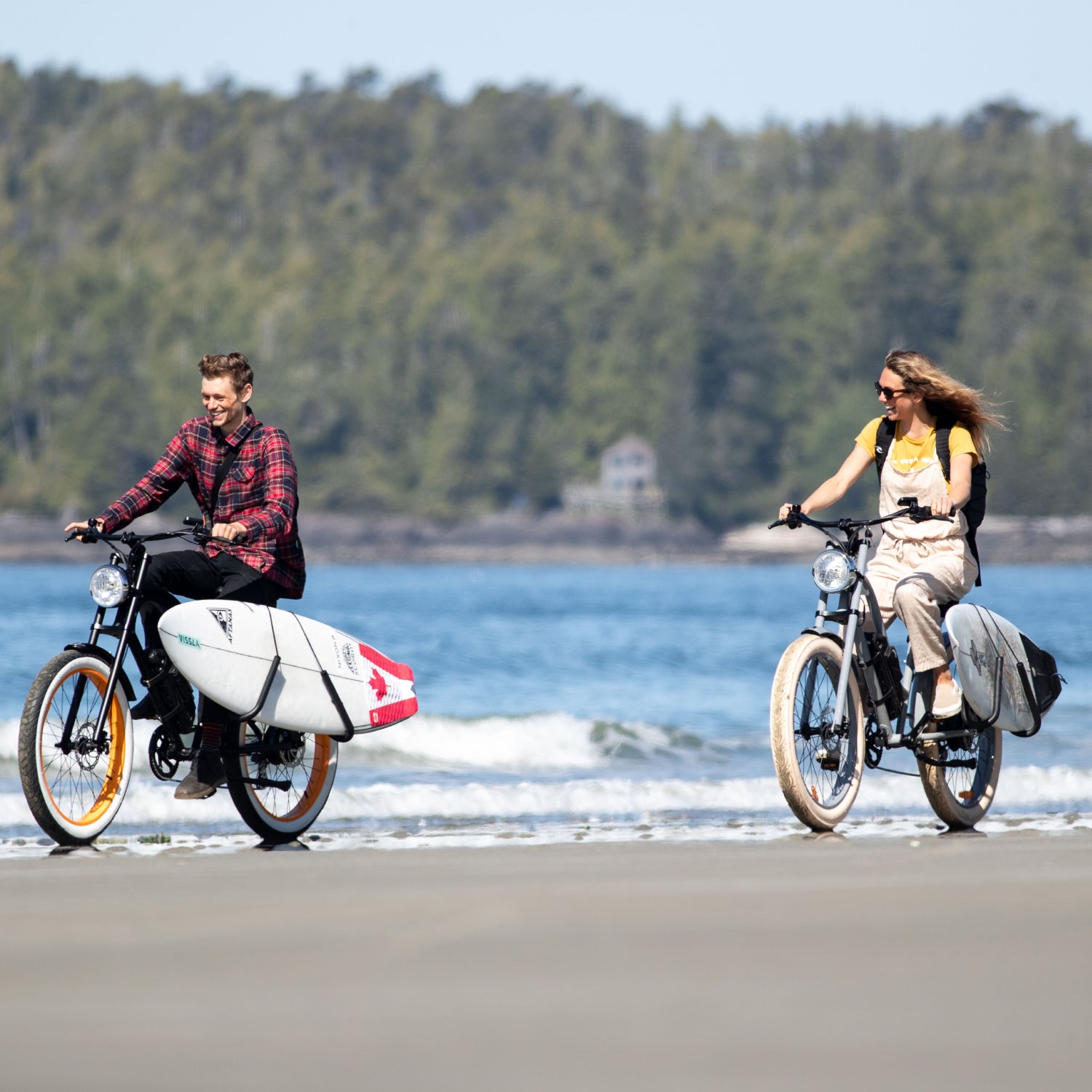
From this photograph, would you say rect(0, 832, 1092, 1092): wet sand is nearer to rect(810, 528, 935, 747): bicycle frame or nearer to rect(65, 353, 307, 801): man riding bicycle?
rect(65, 353, 307, 801): man riding bicycle

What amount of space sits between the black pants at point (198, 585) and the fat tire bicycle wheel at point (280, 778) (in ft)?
0.71

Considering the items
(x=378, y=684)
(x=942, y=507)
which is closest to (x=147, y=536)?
(x=378, y=684)

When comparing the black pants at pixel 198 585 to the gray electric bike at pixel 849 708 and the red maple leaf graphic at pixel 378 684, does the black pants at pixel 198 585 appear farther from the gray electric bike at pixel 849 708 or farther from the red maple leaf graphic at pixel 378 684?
the gray electric bike at pixel 849 708

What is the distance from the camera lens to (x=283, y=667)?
258 inches

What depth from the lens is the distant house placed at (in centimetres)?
12362

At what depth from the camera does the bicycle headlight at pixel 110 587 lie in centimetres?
630

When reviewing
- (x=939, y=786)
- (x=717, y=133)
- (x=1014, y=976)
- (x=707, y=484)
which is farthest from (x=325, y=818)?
(x=717, y=133)

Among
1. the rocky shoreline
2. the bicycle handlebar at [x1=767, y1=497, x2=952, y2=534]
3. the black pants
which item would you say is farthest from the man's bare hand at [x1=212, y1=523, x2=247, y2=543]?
the rocky shoreline

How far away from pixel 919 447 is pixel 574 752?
19.0 feet

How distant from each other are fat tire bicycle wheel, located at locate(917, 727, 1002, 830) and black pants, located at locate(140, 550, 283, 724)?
8.51ft

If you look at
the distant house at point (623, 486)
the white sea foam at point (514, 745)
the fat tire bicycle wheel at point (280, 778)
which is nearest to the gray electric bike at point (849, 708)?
the fat tire bicycle wheel at point (280, 778)

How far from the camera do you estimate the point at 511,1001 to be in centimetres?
379

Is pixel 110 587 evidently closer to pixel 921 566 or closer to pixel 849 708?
pixel 849 708

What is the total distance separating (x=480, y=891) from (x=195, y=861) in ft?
4.42
